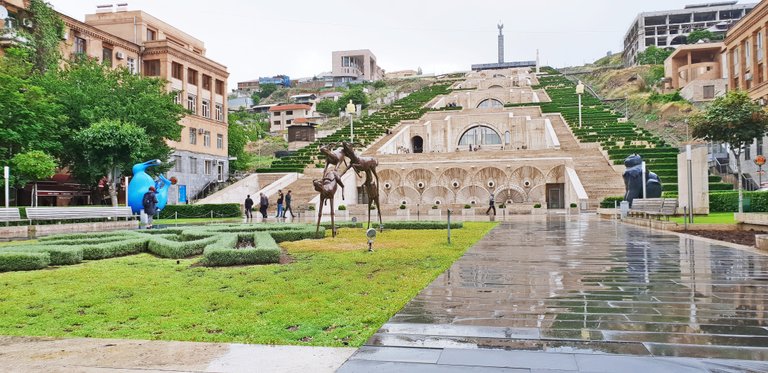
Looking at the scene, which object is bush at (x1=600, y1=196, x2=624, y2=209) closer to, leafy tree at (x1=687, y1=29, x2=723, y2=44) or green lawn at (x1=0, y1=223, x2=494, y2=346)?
green lawn at (x1=0, y1=223, x2=494, y2=346)

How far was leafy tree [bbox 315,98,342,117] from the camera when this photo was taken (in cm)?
10032

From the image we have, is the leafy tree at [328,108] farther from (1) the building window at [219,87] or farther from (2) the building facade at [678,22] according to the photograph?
(2) the building facade at [678,22]

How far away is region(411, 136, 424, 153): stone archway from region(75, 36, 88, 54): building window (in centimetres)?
3225

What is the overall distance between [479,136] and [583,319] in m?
56.5

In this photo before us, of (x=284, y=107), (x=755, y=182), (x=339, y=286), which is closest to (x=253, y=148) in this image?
(x=284, y=107)

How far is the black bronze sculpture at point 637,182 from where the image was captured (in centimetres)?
2267

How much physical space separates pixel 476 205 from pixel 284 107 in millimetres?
74623

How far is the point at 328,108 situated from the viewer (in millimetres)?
102688

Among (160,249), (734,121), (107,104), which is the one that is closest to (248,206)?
(107,104)

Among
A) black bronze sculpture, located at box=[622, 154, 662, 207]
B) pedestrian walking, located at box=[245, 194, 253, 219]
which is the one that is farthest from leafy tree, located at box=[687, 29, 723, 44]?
pedestrian walking, located at box=[245, 194, 253, 219]

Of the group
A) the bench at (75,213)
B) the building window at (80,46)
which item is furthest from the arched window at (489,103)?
the bench at (75,213)

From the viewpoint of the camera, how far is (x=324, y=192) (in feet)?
47.8

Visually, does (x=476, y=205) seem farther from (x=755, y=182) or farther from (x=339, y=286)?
(x=339, y=286)

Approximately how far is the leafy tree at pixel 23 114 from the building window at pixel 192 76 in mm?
16848
